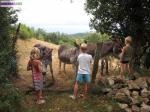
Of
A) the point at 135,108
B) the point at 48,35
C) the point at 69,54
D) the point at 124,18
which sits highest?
the point at 124,18

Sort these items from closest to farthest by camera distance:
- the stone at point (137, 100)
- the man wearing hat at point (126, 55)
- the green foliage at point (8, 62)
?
the green foliage at point (8, 62) < the stone at point (137, 100) < the man wearing hat at point (126, 55)

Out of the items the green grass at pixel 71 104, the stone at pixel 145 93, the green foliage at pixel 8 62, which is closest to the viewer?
the green foliage at pixel 8 62

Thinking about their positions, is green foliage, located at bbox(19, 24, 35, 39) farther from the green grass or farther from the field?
the green grass

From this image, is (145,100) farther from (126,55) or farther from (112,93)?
(126,55)

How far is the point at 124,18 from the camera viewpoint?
15.5 m

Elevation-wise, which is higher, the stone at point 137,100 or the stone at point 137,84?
the stone at point 137,84

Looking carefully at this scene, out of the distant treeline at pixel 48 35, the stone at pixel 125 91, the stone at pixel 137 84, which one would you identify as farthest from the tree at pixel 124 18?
the distant treeline at pixel 48 35

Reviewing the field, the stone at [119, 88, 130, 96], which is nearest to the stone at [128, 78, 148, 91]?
the stone at [119, 88, 130, 96]

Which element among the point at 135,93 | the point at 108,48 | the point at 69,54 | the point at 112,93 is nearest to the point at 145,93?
the point at 135,93

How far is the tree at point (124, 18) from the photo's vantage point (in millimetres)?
14781

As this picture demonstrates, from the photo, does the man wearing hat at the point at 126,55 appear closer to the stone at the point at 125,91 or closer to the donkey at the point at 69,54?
the stone at the point at 125,91

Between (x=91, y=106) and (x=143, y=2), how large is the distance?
432cm

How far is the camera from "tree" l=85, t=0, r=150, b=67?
14781 mm

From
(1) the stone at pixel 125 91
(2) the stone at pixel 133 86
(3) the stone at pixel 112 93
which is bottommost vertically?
(3) the stone at pixel 112 93
